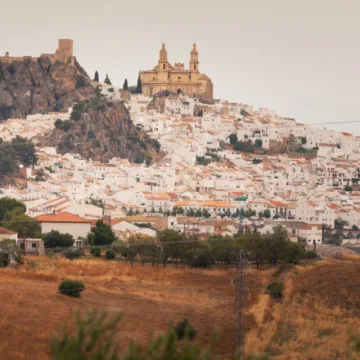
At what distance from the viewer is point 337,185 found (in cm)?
13912

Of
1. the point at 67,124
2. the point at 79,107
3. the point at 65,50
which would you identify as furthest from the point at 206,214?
the point at 65,50

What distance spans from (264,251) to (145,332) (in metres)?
16.6

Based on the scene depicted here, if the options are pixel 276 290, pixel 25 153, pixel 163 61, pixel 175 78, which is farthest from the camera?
pixel 175 78

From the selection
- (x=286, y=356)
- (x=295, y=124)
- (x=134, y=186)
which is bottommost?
(x=286, y=356)

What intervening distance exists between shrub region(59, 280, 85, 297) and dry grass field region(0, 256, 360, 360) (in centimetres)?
26

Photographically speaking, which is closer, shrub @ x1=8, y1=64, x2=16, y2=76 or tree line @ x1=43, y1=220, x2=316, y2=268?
tree line @ x1=43, y1=220, x2=316, y2=268

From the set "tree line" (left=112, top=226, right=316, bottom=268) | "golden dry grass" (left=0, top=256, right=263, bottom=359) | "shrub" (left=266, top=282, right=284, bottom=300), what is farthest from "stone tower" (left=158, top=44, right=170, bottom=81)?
"shrub" (left=266, top=282, right=284, bottom=300)

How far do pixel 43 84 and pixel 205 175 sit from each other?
21.9 metres

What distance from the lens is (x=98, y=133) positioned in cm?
12862

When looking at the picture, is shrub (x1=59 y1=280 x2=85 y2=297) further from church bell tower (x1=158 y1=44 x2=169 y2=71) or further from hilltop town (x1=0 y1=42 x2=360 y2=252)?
church bell tower (x1=158 y1=44 x2=169 y2=71)

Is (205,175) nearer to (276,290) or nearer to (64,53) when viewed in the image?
(64,53)

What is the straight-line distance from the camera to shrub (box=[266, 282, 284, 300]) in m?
37.2

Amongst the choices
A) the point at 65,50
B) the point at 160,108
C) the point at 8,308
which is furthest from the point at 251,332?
the point at 160,108

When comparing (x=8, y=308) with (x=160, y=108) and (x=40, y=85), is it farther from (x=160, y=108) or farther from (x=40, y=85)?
(x=160, y=108)
